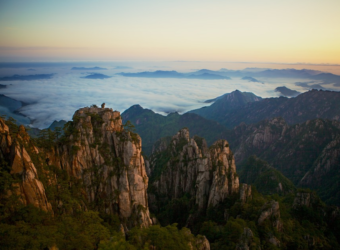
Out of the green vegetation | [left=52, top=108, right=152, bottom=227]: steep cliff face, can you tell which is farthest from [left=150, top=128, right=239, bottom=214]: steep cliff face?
the green vegetation

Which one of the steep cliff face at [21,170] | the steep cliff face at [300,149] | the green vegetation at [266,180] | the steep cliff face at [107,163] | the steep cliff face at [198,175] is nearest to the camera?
the steep cliff face at [21,170]

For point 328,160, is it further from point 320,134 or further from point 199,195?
point 199,195

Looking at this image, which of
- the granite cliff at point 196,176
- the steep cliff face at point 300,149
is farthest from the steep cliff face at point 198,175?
the steep cliff face at point 300,149

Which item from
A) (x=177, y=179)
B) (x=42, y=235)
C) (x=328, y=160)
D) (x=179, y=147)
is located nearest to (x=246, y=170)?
(x=328, y=160)

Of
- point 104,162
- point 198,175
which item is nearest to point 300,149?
point 198,175

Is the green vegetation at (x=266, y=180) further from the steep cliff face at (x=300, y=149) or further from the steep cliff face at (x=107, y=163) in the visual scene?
the steep cliff face at (x=107, y=163)
